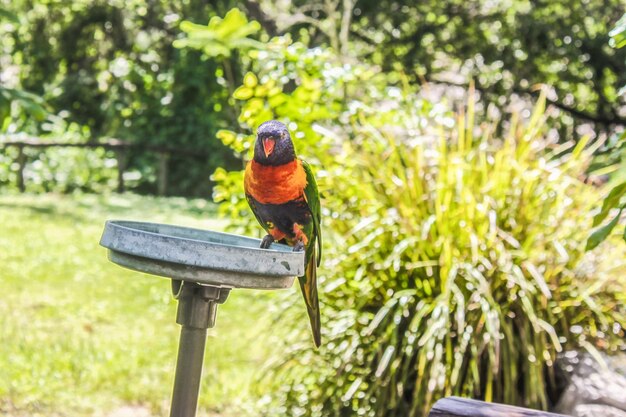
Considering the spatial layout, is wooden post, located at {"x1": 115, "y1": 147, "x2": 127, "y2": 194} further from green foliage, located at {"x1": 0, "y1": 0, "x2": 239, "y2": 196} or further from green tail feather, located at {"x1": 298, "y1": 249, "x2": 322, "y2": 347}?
green tail feather, located at {"x1": 298, "y1": 249, "x2": 322, "y2": 347}

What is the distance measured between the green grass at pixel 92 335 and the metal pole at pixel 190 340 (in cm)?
169

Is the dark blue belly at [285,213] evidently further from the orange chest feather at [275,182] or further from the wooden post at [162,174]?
the wooden post at [162,174]

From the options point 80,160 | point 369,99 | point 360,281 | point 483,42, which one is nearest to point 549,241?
point 360,281

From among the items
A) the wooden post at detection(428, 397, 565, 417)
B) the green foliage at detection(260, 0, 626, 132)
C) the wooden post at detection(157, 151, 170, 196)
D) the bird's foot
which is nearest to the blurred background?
the wooden post at detection(428, 397, 565, 417)

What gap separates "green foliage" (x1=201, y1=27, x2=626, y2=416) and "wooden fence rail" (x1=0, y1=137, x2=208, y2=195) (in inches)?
262

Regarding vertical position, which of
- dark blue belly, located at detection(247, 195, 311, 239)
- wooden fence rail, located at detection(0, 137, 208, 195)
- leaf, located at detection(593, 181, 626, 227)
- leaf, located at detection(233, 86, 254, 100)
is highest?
wooden fence rail, located at detection(0, 137, 208, 195)

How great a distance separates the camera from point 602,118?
7.03 meters

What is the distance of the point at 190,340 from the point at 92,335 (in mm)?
2834

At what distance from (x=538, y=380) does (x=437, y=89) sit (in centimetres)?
537

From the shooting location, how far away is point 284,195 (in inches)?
74.1

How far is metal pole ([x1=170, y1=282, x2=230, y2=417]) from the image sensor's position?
6.16 ft

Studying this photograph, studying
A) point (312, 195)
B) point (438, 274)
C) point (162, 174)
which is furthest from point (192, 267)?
point (162, 174)

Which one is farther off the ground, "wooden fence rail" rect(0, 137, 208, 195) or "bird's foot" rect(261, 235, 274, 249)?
"wooden fence rail" rect(0, 137, 208, 195)

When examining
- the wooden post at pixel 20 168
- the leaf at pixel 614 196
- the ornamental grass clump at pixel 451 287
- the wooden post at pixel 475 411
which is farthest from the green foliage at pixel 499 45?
the wooden post at pixel 475 411
